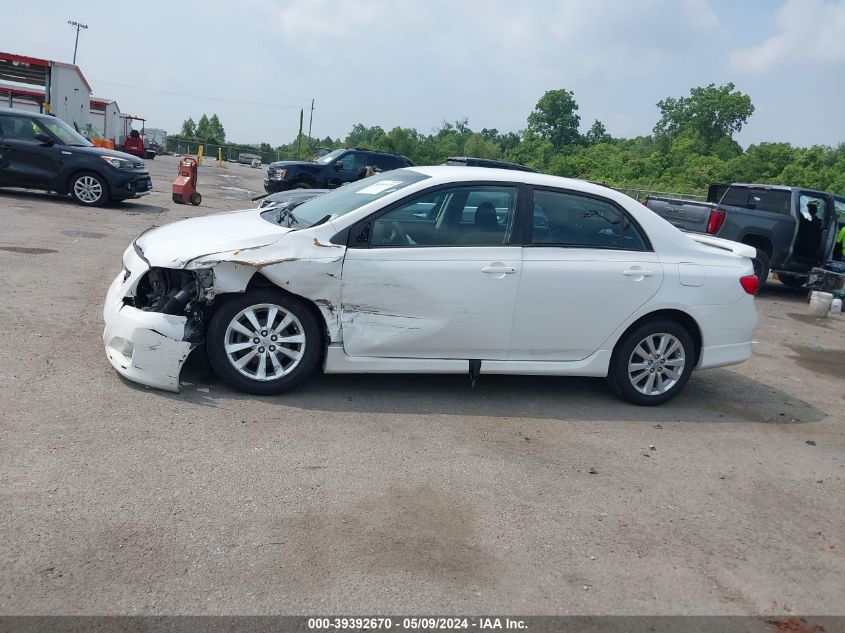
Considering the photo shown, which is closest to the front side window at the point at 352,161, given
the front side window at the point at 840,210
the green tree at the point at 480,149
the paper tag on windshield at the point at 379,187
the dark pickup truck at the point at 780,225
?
the dark pickup truck at the point at 780,225

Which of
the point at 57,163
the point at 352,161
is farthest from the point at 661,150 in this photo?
the point at 57,163

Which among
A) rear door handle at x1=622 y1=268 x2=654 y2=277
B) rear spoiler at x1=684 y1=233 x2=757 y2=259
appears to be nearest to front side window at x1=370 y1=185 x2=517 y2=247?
rear door handle at x1=622 y1=268 x2=654 y2=277

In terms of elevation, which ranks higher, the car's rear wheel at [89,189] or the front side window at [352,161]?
the front side window at [352,161]

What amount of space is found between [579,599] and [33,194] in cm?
1617

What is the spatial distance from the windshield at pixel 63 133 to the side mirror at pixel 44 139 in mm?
180

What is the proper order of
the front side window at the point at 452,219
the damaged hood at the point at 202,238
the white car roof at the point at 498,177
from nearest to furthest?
the damaged hood at the point at 202,238 → the front side window at the point at 452,219 → the white car roof at the point at 498,177

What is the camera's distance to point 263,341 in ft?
17.9

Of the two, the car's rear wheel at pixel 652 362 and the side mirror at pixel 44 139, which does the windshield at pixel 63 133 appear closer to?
the side mirror at pixel 44 139

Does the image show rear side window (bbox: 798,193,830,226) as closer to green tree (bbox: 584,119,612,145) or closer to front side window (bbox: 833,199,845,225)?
front side window (bbox: 833,199,845,225)

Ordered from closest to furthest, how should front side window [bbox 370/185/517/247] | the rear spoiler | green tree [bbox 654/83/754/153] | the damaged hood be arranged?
the damaged hood → front side window [bbox 370/185/517/247] → the rear spoiler → green tree [bbox 654/83/754/153]

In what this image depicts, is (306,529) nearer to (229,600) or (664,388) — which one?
(229,600)

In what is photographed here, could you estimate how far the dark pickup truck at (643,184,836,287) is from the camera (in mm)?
13438

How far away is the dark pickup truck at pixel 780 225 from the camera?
529 inches

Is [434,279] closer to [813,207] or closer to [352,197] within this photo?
[352,197]
